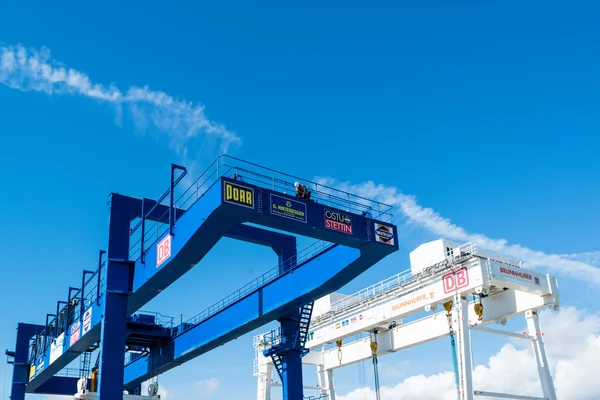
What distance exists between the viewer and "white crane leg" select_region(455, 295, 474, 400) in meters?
23.4

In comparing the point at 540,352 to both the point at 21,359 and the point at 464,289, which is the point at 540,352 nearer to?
the point at 464,289

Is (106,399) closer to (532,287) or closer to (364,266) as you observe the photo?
(364,266)

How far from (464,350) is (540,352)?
359 cm

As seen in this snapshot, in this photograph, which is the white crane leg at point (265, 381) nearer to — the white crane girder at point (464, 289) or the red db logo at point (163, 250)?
the white crane girder at point (464, 289)

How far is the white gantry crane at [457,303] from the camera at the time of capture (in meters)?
24.5

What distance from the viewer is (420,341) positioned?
28844 mm

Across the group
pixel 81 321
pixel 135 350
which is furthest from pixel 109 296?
pixel 135 350

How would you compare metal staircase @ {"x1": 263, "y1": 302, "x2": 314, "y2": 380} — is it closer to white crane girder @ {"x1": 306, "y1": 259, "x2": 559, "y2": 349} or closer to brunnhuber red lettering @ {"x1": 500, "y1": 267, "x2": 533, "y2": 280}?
white crane girder @ {"x1": 306, "y1": 259, "x2": 559, "y2": 349}

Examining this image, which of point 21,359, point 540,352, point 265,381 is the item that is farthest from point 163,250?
point 21,359

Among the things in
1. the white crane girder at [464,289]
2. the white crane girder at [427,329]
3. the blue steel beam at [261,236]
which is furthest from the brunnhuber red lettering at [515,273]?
the blue steel beam at [261,236]

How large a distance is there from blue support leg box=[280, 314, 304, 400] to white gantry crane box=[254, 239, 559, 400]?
4.55 ft

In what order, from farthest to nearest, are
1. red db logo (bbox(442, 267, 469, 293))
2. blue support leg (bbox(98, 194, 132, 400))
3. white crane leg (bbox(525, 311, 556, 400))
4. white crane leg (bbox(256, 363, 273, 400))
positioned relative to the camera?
white crane leg (bbox(256, 363, 273, 400)), white crane leg (bbox(525, 311, 556, 400)), red db logo (bbox(442, 267, 469, 293)), blue support leg (bbox(98, 194, 132, 400))

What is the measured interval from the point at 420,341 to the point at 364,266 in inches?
410

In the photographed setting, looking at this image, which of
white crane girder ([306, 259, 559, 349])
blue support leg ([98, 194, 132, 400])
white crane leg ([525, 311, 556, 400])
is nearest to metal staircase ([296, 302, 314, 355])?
white crane girder ([306, 259, 559, 349])
